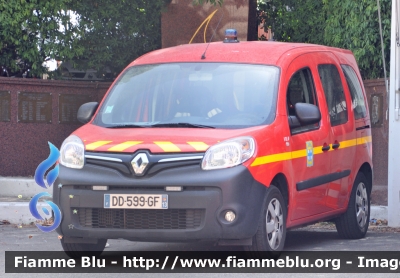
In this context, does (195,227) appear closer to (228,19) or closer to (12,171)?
(12,171)

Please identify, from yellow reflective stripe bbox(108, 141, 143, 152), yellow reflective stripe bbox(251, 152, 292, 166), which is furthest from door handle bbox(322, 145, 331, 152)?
yellow reflective stripe bbox(108, 141, 143, 152)

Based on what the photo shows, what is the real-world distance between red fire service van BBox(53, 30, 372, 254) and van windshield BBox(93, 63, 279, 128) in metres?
0.01

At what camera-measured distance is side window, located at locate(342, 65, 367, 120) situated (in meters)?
9.89

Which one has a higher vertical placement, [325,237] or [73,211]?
[73,211]

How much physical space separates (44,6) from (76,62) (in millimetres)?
1382

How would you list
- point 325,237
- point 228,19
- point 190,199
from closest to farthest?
point 190,199 → point 325,237 → point 228,19

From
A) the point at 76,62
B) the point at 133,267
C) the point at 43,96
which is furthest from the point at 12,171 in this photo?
the point at 133,267

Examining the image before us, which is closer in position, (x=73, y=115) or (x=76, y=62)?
(x=73, y=115)

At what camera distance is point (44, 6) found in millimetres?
14867

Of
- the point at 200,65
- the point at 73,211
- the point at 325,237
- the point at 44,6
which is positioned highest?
the point at 44,6

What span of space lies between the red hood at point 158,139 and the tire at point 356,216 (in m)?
2.35

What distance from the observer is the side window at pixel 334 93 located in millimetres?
9234

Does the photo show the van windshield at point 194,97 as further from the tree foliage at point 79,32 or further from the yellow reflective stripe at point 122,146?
the tree foliage at point 79,32

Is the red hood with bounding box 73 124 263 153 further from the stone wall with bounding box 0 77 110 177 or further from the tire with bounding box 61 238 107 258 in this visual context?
the stone wall with bounding box 0 77 110 177
